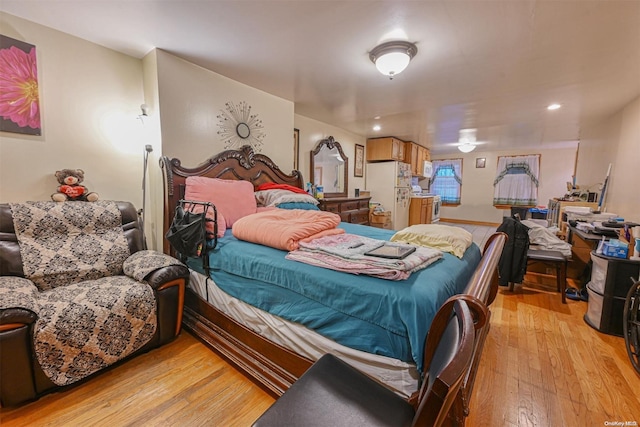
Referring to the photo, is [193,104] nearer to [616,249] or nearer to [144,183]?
[144,183]

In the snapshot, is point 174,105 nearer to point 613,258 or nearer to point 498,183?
point 613,258

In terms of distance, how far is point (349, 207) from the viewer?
175 inches

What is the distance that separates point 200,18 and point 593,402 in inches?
134

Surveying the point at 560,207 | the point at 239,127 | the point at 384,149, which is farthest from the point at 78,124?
the point at 560,207

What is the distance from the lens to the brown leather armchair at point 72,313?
1.32 meters

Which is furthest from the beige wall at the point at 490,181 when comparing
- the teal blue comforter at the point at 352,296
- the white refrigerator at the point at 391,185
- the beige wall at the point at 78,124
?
the beige wall at the point at 78,124

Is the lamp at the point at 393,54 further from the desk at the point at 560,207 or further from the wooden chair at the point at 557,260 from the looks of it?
the desk at the point at 560,207

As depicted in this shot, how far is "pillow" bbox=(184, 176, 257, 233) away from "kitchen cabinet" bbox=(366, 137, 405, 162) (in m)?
3.90

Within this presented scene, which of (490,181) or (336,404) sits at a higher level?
(490,181)

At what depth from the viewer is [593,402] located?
57.3 inches

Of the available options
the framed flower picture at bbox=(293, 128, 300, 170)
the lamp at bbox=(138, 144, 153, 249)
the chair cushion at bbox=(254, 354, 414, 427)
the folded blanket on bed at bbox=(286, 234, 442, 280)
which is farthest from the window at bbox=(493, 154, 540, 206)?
the lamp at bbox=(138, 144, 153, 249)

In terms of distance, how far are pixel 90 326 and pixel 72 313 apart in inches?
4.7

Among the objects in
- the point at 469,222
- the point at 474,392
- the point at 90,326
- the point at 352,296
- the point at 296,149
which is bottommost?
the point at 474,392

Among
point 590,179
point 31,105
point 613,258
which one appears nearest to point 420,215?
point 590,179
